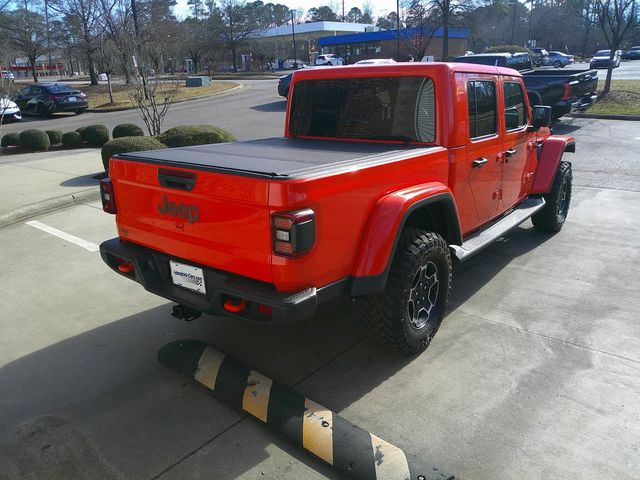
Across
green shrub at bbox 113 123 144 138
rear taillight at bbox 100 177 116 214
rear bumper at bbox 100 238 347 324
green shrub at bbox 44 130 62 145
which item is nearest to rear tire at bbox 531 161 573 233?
rear bumper at bbox 100 238 347 324

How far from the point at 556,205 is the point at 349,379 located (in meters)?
3.78

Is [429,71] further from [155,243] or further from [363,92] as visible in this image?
[155,243]

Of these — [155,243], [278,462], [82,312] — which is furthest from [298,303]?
[82,312]

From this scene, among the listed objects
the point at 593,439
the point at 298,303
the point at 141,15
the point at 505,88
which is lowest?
the point at 593,439

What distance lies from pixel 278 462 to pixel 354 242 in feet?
4.05

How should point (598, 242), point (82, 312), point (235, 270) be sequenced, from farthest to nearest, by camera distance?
point (598, 242)
point (82, 312)
point (235, 270)

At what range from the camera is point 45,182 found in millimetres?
9297

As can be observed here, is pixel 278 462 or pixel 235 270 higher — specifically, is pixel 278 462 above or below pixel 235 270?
below

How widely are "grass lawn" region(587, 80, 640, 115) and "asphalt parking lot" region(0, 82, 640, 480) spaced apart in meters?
13.5

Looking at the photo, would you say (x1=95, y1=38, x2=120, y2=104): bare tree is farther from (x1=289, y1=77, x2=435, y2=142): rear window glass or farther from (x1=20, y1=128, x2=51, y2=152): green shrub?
(x1=289, y1=77, x2=435, y2=142): rear window glass

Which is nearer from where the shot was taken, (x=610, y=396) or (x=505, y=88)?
(x=610, y=396)

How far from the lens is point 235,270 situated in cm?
291

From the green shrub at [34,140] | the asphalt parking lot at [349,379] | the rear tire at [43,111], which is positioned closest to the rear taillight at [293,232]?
the asphalt parking lot at [349,379]

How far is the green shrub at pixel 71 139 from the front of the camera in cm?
1421
